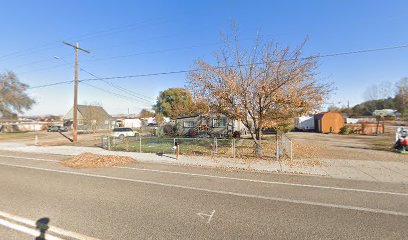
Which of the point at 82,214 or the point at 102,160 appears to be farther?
the point at 102,160

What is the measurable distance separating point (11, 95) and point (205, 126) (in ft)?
142

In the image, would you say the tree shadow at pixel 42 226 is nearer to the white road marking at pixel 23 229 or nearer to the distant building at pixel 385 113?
the white road marking at pixel 23 229

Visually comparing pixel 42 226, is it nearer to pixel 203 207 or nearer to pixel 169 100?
pixel 203 207

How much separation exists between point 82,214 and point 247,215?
3620mm

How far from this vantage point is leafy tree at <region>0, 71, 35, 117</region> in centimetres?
3928

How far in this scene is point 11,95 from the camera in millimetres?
39531

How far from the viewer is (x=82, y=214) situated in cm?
423

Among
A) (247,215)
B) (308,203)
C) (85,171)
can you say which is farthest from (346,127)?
(85,171)

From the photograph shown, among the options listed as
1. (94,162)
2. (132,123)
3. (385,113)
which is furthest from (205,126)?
(132,123)

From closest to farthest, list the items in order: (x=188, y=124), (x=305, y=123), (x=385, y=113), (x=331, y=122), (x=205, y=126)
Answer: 1. (x=205, y=126)
2. (x=188, y=124)
3. (x=331, y=122)
4. (x=305, y=123)
5. (x=385, y=113)

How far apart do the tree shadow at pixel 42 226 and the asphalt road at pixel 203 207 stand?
7 centimetres

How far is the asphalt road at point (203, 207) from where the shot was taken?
11.5 ft

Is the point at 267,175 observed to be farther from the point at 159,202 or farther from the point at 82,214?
the point at 82,214

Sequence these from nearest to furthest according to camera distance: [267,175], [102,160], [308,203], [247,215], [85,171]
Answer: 1. [247,215]
2. [308,203]
3. [267,175]
4. [85,171]
5. [102,160]
